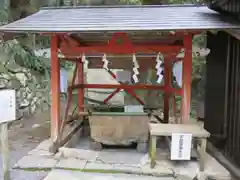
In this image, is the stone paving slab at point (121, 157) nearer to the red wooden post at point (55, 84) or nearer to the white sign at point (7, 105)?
the red wooden post at point (55, 84)

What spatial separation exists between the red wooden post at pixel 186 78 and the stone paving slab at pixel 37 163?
2.41 meters

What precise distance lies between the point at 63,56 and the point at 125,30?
160 cm

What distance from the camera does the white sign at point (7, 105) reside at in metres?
3.85

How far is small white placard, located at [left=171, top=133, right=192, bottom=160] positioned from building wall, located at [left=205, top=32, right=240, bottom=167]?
748mm

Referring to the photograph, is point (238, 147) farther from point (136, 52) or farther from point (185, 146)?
point (136, 52)

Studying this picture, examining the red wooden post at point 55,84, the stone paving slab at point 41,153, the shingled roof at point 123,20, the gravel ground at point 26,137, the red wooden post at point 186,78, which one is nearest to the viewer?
the shingled roof at point 123,20

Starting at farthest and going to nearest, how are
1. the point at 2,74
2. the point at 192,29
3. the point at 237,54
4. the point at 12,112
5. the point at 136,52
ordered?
the point at 2,74, the point at 136,52, the point at 237,54, the point at 192,29, the point at 12,112

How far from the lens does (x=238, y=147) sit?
181 inches

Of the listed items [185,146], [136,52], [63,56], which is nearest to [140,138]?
[185,146]

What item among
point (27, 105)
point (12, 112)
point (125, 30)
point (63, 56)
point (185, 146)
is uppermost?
point (125, 30)

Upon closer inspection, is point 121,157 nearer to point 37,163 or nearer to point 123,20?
point 37,163

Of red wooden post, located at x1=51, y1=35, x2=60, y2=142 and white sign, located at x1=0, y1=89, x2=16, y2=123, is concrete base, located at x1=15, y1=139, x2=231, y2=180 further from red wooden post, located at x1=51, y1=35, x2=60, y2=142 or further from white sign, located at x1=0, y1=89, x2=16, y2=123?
white sign, located at x1=0, y1=89, x2=16, y2=123

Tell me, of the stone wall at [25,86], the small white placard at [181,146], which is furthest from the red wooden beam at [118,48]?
the stone wall at [25,86]

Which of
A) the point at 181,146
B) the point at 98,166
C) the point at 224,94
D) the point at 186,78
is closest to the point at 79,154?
the point at 98,166
